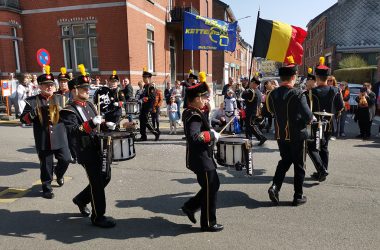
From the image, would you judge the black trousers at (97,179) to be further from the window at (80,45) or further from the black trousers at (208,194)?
the window at (80,45)

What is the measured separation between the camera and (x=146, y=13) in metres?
17.7

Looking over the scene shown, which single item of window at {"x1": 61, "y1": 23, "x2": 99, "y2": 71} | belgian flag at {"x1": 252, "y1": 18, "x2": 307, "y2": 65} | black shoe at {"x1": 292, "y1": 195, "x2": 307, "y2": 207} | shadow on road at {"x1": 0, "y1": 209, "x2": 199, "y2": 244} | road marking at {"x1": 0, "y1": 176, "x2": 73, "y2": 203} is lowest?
shadow on road at {"x1": 0, "y1": 209, "x2": 199, "y2": 244}

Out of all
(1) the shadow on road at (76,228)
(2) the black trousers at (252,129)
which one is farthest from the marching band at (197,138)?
(2) the black trousers at (252,129)

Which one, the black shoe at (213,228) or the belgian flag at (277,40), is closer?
the black shoe at (213,228)

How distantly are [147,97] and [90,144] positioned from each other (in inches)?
215

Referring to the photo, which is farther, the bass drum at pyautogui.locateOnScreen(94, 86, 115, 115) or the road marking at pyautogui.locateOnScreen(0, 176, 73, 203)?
the bass drum at pyautogui.locateOnScreen(94, 86, 115, 115)

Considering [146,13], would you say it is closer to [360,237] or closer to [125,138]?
[125,138]

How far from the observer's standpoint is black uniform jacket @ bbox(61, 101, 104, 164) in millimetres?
3715

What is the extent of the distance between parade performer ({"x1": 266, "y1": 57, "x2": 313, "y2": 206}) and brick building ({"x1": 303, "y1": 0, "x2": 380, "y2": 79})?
34464 mm

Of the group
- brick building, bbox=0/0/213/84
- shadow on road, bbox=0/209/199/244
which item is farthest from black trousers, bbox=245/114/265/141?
brick building, bbox=0/0/213/84

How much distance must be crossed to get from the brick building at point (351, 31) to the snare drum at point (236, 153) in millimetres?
35422

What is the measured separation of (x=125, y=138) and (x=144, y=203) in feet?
4.32

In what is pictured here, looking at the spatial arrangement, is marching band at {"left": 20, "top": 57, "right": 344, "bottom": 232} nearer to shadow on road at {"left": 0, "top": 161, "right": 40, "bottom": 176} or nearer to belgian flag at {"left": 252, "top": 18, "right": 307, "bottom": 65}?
belgian flag at {"left": 252, "top": 18, "right": 307, "bottom": 65}

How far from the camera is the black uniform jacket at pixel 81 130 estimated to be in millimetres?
3715
